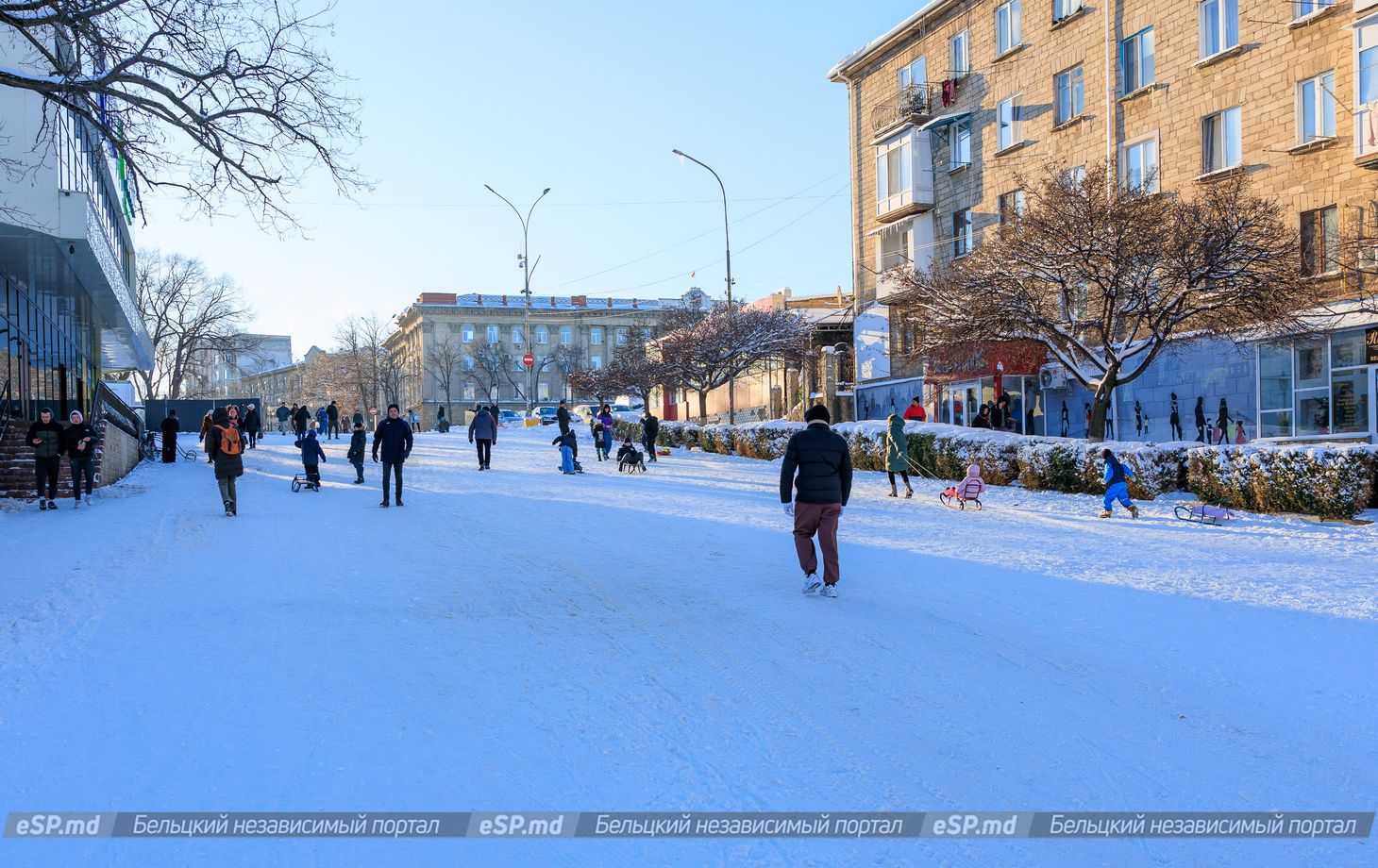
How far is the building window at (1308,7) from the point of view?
22.9m

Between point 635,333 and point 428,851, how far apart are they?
64.6 meters

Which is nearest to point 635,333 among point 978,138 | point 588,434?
point 588,434

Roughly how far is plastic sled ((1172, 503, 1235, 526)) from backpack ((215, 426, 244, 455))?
13942mm

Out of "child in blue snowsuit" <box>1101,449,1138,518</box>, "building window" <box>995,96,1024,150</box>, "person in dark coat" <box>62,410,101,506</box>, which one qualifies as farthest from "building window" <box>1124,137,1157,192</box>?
"person in dark coat" <box>62,410,101,506</box>

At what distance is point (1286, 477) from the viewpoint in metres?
14.0

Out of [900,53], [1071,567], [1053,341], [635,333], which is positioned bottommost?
[1071,567]

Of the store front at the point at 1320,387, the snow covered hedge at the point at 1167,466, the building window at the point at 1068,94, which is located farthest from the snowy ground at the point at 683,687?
the building window at the point at 1068,94

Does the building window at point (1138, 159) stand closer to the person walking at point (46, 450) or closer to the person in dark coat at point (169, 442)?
the person walking at point (46, 450)

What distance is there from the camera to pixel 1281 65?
2405 cm

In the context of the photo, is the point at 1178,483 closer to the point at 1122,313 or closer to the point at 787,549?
the point at 1122,313

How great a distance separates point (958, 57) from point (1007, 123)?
3963 mm

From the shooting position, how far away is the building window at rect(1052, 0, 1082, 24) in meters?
30.1

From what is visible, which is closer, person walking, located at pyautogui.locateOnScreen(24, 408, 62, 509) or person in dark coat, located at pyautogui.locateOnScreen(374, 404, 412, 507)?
person walking, located at pyautogui.locateOnScreen(24, 408, 62, 509)

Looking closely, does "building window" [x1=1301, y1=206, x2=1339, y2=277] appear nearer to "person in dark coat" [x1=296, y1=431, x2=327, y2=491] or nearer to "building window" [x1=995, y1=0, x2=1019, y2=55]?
"building window" [x1=995, y1=0, x2=1019, y2=55]
